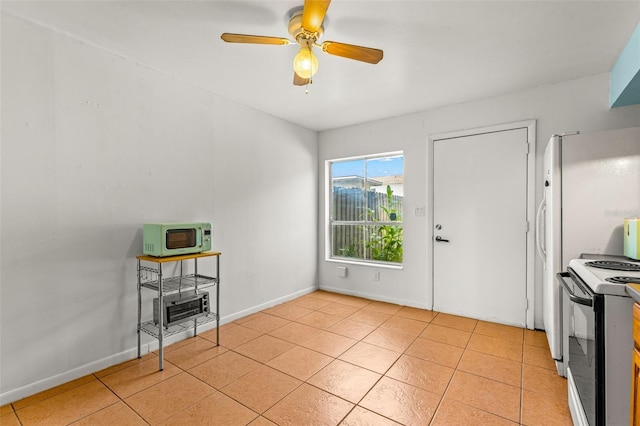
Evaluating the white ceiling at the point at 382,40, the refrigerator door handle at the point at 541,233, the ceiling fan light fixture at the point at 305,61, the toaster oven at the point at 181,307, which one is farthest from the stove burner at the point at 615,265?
the toaster oven at the point at 181,307

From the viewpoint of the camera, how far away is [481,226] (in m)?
3.36

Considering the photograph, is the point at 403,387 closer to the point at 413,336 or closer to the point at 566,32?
the point at 413,336

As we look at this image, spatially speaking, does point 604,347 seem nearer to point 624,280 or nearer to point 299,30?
point 624,280

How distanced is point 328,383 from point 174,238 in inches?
63.7

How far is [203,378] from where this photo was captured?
2238 millimetres

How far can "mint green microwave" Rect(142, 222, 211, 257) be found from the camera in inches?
93.5

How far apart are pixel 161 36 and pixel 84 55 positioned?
2.08 feet

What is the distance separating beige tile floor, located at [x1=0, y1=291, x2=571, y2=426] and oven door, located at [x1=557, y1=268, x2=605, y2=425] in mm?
382

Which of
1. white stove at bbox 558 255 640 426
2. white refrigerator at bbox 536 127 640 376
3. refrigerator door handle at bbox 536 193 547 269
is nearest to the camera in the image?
white stove at bbox 558 255 640 426

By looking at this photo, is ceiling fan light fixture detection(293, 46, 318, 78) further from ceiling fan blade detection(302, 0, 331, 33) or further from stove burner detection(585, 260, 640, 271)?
stove burner detection(585, 260, 640, 271)

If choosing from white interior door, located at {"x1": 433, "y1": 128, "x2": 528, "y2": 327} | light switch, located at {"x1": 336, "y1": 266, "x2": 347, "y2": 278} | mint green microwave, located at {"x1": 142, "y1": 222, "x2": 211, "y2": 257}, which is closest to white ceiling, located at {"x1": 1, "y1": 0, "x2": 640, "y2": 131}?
white interior door, located at {"x1": 433, "y1": 128, "x2": 528, "y2": 327}

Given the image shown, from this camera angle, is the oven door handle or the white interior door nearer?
the oven door handle

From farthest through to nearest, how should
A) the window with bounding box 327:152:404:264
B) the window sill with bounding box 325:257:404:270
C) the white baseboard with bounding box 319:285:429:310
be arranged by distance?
the window with bounding box 327:152:404:264
the window sill with bounding box 325:257:404:270
the white baseboard with bounding box 319:285:429:310

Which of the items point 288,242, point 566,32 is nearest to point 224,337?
point 288,242
